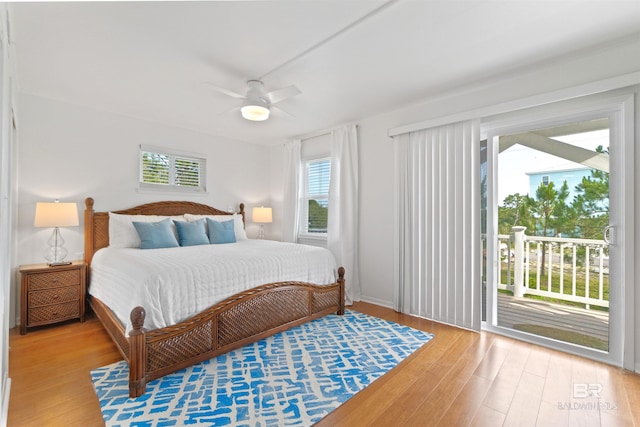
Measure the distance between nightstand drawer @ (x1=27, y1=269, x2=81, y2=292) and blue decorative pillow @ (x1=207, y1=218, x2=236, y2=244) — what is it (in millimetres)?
1409

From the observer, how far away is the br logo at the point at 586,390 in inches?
74.6

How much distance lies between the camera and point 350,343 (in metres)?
2.61

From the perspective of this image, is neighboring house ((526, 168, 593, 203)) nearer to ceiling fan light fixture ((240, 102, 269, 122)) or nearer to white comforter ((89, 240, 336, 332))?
white comforter ((89, 240, 336, 332))

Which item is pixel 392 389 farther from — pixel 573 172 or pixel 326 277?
pixel 573 172

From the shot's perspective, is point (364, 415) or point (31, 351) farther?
point (31, 351)

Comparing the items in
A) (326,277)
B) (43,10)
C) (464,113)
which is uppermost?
(43,10)

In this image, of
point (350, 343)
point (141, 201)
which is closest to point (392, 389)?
point (350, 343)

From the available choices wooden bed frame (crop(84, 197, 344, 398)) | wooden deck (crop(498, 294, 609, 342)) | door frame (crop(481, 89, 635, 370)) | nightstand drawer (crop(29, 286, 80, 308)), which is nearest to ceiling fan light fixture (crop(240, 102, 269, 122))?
wooden bed frame (crop(84, 197, 344, 398))

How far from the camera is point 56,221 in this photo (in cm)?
294

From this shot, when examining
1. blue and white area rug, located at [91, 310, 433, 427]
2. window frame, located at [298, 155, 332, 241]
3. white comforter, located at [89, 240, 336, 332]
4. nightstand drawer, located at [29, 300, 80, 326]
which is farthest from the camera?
window frame, located at [298, 155, 332, 241]

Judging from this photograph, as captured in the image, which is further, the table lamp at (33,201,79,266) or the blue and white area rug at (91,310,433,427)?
the table lamp at (33,201,79,266)

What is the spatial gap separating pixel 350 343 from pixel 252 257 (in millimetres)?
1177

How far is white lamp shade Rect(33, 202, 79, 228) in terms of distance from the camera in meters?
2.90

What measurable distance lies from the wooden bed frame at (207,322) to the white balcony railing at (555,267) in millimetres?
1816
